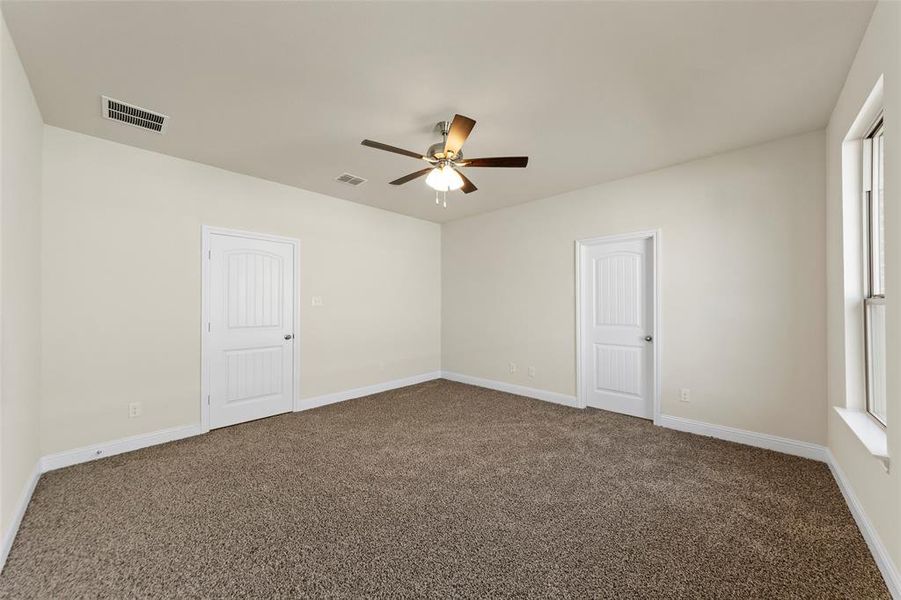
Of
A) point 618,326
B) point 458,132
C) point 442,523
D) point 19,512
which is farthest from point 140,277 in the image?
point 618,326

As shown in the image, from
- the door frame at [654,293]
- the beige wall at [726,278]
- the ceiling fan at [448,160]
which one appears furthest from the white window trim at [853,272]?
the ceiling fan at [448,160]

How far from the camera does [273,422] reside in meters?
Answer: 4.04

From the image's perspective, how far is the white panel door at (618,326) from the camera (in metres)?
4.14

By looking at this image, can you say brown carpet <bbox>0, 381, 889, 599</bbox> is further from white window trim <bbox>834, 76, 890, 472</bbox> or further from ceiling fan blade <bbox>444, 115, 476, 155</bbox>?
ceiling fan blade <bbox>444, 115, 476, 155</bbox>

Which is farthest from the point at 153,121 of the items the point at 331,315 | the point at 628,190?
the point at 628,190

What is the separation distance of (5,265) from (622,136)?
414cm

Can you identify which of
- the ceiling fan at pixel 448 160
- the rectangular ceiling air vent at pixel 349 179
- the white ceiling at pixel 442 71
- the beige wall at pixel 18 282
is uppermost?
the white ceiling at pixel 442 71

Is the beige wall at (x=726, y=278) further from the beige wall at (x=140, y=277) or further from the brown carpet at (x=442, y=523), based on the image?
the beige wall at (x=140, y=277)

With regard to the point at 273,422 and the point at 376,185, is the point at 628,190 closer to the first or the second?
the point at 376,185

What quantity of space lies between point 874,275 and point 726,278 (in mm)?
1134

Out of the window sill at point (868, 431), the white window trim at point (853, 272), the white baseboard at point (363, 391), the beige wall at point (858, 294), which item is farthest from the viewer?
the white baseboard at point (363, 391)

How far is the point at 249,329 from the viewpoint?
4105 millimetres

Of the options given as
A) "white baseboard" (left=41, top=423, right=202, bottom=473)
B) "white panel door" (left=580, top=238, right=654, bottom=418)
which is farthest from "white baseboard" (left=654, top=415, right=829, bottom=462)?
"white baseboard" (left=41, top=423, right=202, bottom=473)

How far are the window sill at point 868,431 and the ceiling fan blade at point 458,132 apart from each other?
269 cm
